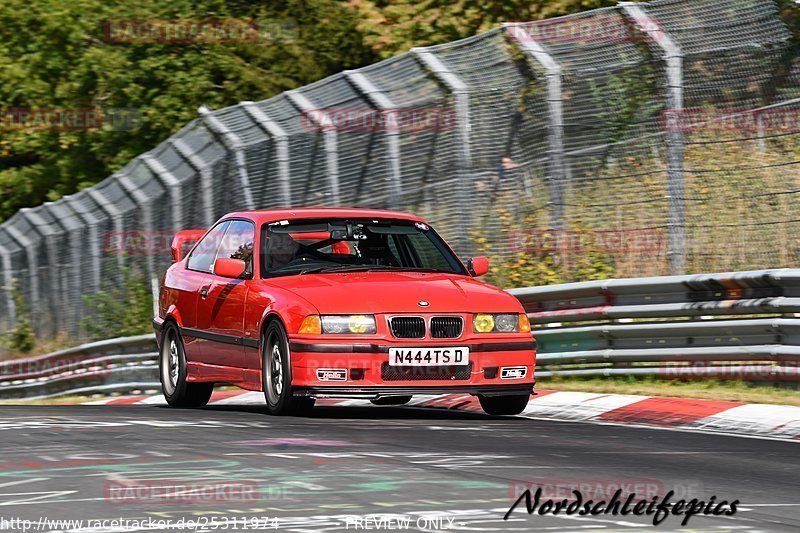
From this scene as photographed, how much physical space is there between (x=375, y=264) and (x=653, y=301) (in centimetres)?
258

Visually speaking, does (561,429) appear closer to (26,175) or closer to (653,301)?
(653,301)

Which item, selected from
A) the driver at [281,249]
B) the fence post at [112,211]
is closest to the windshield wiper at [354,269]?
the driver at [281,249]

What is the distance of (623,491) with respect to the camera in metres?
7.27

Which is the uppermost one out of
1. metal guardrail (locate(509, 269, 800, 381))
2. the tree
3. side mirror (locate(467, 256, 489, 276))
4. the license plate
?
the tree

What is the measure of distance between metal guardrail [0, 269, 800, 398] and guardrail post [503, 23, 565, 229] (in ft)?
3.82

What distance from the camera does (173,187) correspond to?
2242 cm

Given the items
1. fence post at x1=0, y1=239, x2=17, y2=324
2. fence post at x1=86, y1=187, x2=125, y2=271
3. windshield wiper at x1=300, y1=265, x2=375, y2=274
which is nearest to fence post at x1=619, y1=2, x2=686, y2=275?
windshield wiper at x1=300, y1=265, x2=375, y2=274

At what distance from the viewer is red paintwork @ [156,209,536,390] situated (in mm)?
10914

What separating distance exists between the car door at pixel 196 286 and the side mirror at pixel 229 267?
3.19 feet

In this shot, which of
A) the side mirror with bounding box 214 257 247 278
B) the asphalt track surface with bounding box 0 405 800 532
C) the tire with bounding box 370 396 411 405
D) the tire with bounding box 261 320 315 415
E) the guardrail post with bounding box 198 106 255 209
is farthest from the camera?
the guardrail post with bounding box 198 106 255 209

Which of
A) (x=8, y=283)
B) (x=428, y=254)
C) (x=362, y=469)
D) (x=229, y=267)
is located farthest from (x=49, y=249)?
(x=362, y=469)

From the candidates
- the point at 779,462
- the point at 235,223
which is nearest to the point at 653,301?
the point at 235,223

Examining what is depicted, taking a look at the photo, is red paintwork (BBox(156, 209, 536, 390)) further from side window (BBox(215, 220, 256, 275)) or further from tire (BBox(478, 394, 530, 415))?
tire (BBox(478, 394, 530, 415))

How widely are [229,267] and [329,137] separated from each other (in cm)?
671
